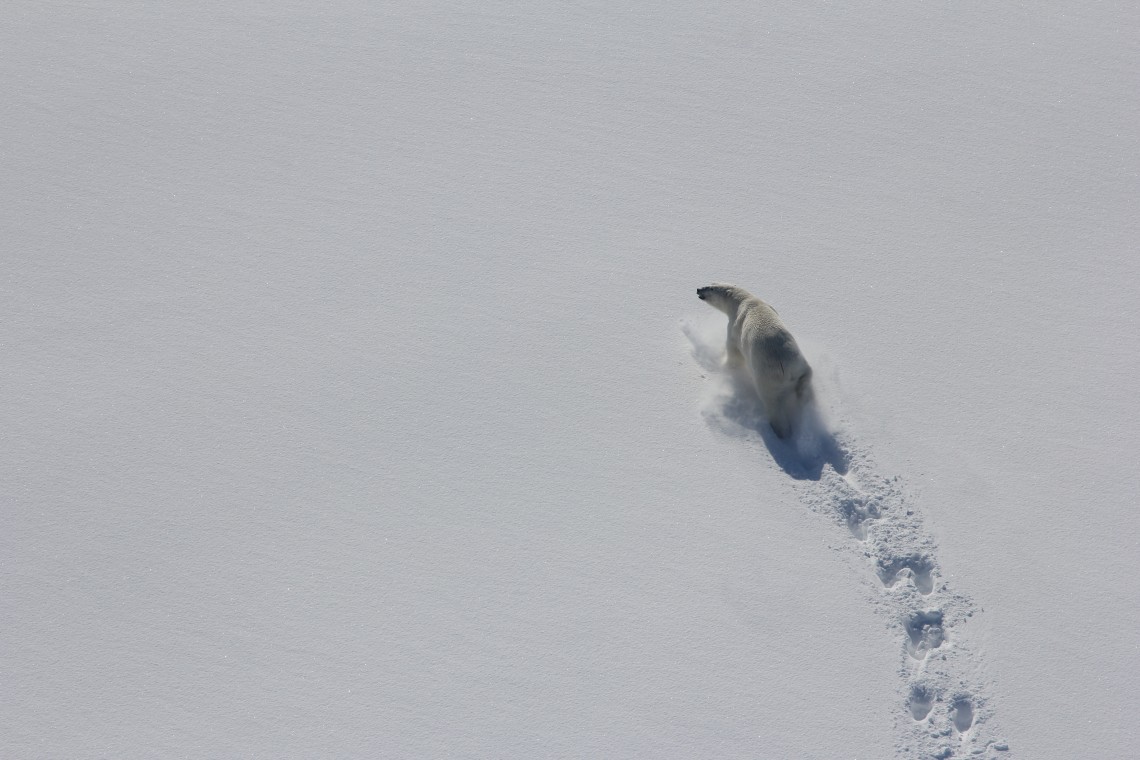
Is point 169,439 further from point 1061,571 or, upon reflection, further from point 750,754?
point 1061,571

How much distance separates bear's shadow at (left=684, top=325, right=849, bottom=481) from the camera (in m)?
8.11

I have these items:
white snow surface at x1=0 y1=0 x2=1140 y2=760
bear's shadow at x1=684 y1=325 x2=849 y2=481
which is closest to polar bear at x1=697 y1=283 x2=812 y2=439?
bear's shadow at x1=684 y1=325 x2=849 y2=481

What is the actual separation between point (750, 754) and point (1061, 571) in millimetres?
2822

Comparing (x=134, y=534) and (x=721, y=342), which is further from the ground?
(x=721, y=342)

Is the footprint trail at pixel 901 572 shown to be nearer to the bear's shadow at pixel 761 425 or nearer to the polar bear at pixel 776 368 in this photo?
the bear's shadow at pixel 761 425

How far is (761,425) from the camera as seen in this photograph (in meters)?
8.55

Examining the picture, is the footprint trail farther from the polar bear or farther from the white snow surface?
the polar bear

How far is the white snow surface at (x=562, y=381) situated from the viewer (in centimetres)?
654

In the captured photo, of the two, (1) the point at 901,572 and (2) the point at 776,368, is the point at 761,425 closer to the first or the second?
(2) the point at 776,368

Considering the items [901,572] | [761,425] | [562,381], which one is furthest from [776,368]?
[901,572]

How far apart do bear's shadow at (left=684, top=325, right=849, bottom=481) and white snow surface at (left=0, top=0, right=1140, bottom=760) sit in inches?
1.7

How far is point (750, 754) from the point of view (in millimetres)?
6156

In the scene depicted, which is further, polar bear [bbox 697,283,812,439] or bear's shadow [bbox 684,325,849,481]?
polar bear [bbox 697,283,812,439]

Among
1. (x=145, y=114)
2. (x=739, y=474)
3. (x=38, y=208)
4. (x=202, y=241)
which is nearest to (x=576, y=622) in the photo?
(x=739, y=474)
